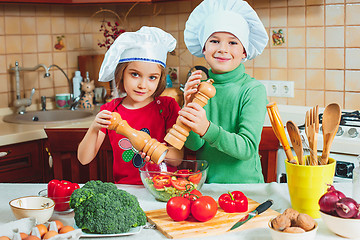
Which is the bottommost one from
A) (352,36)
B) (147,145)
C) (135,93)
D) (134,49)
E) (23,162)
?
(23,162)

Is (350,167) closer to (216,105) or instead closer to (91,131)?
(216,105)

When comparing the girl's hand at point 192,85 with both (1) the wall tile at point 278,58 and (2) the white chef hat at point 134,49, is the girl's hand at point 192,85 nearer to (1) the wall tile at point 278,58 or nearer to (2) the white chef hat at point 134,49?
(2) the white chef hat at point 134,49

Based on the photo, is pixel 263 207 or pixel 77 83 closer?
pixel 263 207

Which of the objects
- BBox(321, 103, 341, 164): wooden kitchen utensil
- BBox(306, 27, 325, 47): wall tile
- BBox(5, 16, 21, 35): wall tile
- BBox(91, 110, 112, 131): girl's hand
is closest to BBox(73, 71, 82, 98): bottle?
BBox(5, 16, 21, 35): wall tile

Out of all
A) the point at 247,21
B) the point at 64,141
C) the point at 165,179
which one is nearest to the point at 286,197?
the point at 165,179

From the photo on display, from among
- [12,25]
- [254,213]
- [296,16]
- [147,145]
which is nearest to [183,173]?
[147,145]

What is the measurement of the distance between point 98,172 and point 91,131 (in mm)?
516

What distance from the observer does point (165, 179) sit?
1282 millimetres

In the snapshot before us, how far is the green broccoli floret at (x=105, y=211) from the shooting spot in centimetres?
105

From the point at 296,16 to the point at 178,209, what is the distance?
1783 mm

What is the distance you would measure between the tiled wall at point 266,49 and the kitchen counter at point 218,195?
126 centimetres

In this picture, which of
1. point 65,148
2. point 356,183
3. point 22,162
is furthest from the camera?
point 22,162

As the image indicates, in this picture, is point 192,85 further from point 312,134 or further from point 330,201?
point 330,201

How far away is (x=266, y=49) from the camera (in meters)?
2.75
